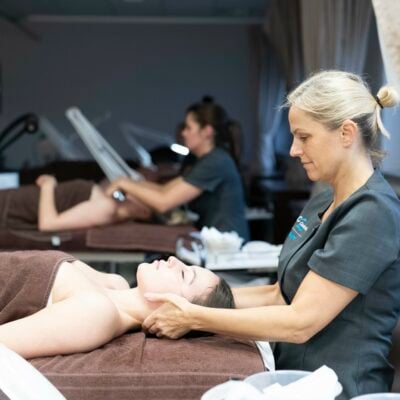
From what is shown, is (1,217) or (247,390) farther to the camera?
(1,217)

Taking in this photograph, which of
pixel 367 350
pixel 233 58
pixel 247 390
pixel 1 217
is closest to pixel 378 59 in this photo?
pixel 1 217

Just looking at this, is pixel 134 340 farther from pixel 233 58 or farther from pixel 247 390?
pixel 233 58

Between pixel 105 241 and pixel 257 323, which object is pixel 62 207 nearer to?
pixel 105 241

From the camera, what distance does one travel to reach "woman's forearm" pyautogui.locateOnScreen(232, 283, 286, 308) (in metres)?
1.43

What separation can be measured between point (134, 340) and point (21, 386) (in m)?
0.39

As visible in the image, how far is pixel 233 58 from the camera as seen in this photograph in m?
7.32

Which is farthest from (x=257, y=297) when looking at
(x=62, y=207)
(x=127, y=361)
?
(x=62, y=207)

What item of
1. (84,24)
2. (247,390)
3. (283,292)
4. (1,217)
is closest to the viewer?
(247,390)

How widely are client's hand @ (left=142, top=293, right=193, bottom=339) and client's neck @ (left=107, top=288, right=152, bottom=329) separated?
4cm

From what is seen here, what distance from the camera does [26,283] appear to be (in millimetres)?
1280

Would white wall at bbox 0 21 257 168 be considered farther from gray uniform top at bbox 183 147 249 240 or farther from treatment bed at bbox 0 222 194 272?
treatment bed at bbox 0 222 194 272

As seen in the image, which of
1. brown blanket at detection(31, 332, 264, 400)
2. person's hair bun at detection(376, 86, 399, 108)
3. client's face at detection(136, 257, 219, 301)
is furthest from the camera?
client's face at detection(136, 257, 219, 301)

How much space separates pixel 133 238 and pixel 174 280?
1.17m

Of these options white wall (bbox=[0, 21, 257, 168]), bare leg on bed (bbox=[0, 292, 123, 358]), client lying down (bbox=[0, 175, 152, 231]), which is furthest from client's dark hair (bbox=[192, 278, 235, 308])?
white wall (bbox=[0, 21, 257, 168])
